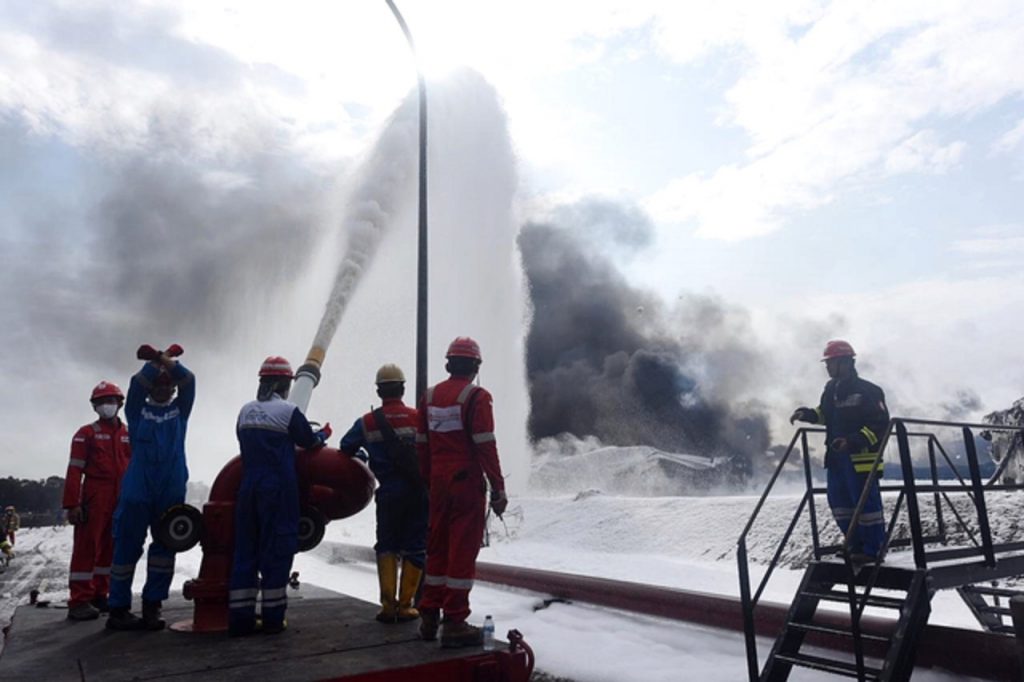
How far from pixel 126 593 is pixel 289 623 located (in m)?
1.29

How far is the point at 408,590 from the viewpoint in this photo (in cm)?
533

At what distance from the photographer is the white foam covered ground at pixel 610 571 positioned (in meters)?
6.30

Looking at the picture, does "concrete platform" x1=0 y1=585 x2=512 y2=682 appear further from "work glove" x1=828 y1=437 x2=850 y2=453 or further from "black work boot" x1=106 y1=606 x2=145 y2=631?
"work glove" x1=828 y1=437 x2=850 y2=453

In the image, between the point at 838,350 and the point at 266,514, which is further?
the point at 838,350

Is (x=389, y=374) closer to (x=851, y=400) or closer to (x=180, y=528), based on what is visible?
(x=180, y=528)

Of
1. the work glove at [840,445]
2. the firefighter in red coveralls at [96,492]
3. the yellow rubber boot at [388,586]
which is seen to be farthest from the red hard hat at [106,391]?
the work glove at [840,445]

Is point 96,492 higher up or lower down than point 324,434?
lower down

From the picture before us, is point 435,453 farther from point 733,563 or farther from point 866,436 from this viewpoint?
point 733,563

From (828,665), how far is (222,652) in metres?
3.56

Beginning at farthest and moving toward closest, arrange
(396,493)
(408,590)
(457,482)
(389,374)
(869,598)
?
(389,374), (396,493), (408,590), (457,482), (869,598)

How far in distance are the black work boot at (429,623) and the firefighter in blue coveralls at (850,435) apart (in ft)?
11.9

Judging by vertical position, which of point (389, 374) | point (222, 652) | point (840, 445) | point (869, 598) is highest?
point (389, 374)

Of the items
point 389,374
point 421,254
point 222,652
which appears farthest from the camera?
point 421,254

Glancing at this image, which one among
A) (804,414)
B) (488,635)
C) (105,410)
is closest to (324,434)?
(488,635)
